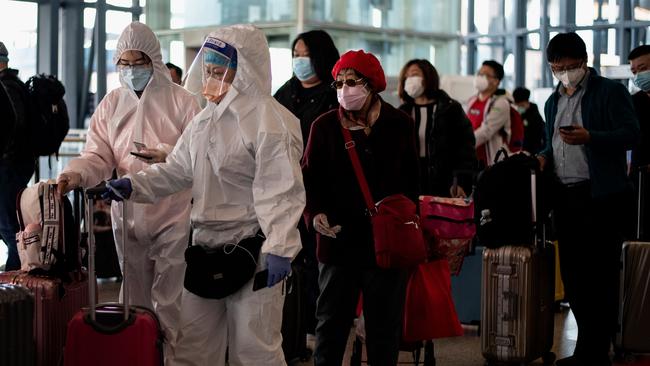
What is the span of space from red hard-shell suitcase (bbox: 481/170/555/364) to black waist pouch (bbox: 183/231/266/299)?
77.8 inches

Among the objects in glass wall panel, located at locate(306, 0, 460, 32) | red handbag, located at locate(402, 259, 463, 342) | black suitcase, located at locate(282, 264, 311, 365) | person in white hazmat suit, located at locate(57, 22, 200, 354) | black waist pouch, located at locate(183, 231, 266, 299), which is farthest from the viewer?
glass wall panel, located at locate(306, 0, 460, 32)

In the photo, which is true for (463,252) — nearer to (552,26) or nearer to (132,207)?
(132,207)

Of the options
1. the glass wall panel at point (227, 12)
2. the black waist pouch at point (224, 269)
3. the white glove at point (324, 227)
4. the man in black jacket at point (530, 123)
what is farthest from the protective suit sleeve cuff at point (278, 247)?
the glass wall panel at point (227, 12)

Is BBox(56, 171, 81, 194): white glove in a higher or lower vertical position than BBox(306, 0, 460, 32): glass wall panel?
lower

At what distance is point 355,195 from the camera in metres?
4.44

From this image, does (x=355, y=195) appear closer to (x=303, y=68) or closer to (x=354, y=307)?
(x=354, y=307)

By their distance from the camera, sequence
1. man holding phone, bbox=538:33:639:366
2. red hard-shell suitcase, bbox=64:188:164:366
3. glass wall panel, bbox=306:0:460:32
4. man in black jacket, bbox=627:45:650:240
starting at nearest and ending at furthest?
red hard-shell suitcase, bbox=64:188:164:366, man holding phone, bbox=538:33:639:366, man in black jacket, bbox=627:45:650:240, glass wall panel, bbox=306:0:460:32

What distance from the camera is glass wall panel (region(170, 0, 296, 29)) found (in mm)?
12133

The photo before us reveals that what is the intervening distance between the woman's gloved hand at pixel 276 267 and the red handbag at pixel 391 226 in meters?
0.78

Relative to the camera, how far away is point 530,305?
17.7 ft

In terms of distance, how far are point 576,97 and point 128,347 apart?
9.06 feet

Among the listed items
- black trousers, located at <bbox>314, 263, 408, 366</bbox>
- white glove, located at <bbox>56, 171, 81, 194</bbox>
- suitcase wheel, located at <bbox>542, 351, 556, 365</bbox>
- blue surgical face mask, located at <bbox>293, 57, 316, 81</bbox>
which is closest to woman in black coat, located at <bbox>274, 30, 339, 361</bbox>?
blue surgical face mask, located at <bbox>293, 57, 316, 81</bbox>

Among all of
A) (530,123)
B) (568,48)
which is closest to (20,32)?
(530,123)

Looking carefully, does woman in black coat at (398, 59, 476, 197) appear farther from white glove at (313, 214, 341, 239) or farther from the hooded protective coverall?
the hooded protective coverall
